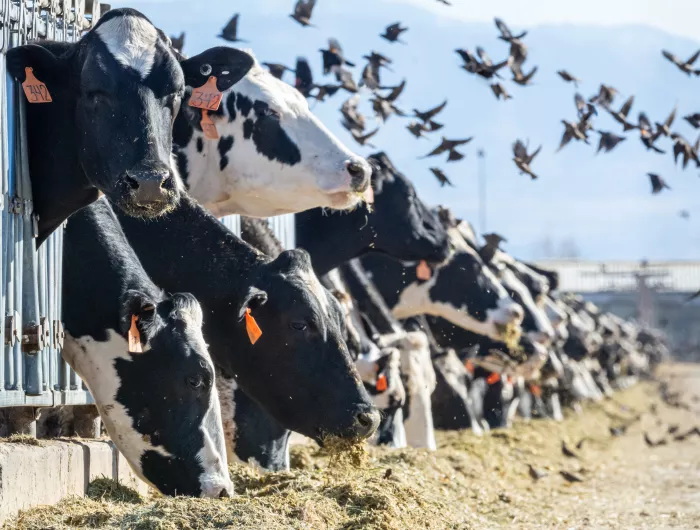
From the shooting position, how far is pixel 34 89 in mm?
6160

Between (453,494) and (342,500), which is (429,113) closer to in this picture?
(453,494)

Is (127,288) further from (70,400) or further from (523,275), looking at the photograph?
(523,275)

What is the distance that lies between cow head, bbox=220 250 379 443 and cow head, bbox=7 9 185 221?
1.68m

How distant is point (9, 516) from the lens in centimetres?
550

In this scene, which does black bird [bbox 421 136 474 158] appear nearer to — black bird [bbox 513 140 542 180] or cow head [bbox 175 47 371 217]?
black bird [bbox 513 140 542 180]

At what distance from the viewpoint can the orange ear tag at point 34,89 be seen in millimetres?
6130

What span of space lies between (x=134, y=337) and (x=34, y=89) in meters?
1.29

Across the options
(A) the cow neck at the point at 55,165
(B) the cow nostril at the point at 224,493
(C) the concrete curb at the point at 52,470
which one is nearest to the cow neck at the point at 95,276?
(A) the cow neck at the point at 55,165

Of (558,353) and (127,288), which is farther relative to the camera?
(558,353)

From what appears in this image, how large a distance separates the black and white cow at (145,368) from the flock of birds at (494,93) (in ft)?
13.4

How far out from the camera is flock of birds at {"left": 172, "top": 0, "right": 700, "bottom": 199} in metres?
10.2

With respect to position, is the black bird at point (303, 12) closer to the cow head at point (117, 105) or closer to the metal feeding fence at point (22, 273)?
the metal feeding fence at point (22, 273)

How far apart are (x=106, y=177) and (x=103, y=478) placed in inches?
70.2

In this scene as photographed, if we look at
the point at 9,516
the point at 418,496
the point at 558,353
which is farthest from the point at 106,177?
the point at 558,353
